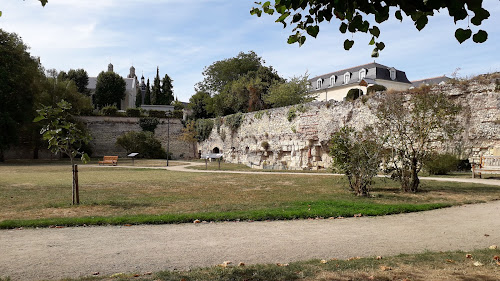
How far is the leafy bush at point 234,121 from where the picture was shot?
3120 centimetres

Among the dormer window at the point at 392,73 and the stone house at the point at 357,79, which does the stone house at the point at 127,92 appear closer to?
the stone house at the point at 357,79

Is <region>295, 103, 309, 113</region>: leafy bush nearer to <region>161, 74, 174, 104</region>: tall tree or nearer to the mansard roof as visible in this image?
the mansard roof

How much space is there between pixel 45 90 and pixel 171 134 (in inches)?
526

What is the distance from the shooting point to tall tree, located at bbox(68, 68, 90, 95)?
59.1m

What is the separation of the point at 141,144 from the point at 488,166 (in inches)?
1230

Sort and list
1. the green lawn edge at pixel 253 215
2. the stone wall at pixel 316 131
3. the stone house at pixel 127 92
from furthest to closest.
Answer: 1. the stone house at pixel 127 92
2. the stone wall at pixel 316 131
3. the green lawn edge at pixel 253 215

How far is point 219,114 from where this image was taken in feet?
131

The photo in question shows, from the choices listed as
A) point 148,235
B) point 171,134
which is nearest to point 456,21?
point 148,235

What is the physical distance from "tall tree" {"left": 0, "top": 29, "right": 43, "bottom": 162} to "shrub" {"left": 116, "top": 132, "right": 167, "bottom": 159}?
8.79m

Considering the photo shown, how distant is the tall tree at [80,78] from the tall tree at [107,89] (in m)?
2.19

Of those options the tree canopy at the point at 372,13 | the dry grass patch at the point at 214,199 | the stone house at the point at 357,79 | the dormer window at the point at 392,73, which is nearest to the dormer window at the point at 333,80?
the stone house at the point at 357,79

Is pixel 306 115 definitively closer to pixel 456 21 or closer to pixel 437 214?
pixel 437 214

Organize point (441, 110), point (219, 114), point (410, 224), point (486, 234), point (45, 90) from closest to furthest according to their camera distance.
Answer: point (486, 234) < point (410, 224) < point (441, 110) < point (45, 90) < point (219, 114)

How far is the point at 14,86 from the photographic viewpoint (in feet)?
100
